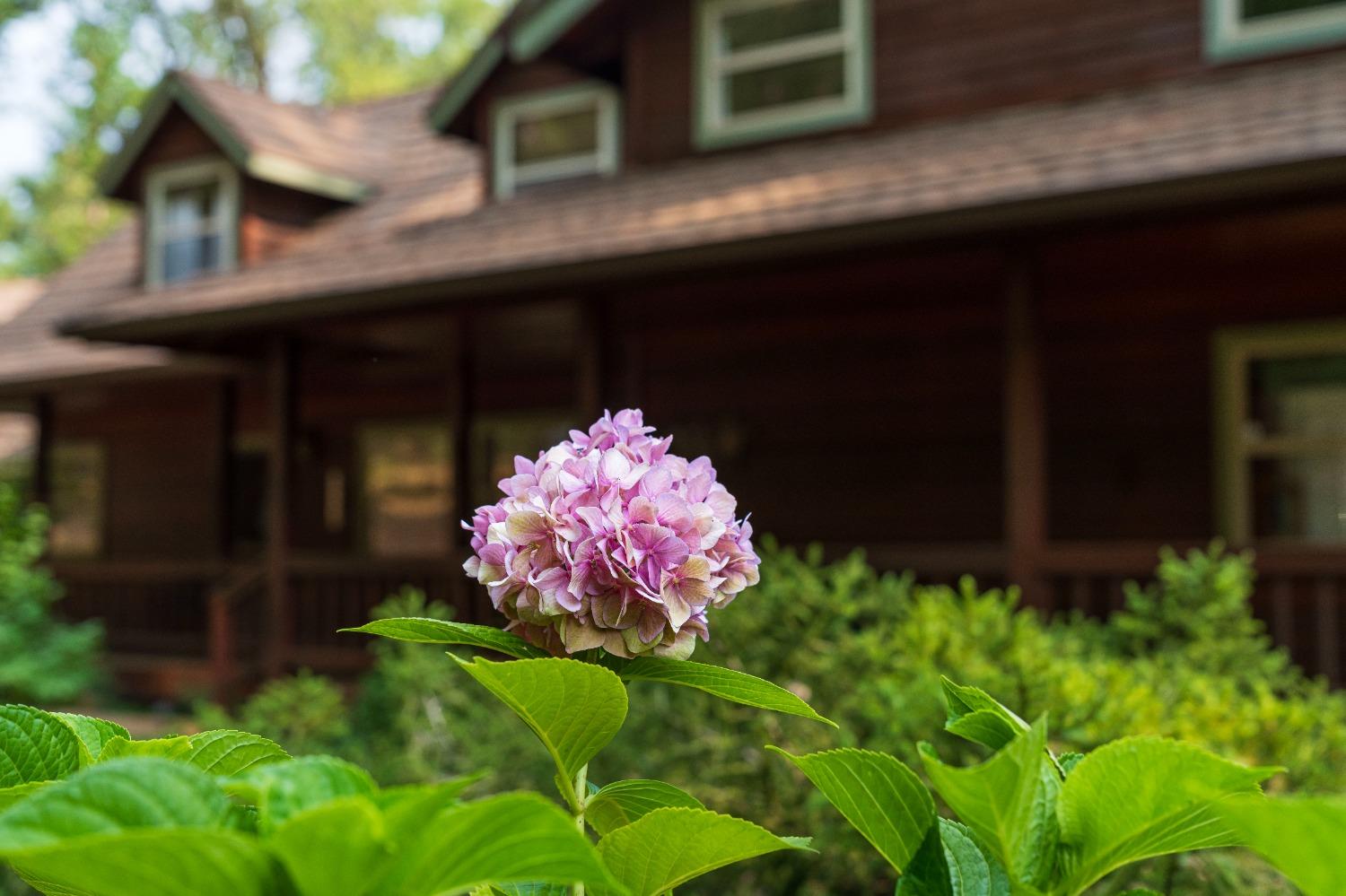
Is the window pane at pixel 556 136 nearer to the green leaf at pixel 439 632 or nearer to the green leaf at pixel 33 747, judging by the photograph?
the green leaf at pixel 439 632

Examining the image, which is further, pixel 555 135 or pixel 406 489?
pixel 406 489

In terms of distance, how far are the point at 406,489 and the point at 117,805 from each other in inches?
542

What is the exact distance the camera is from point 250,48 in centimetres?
2831

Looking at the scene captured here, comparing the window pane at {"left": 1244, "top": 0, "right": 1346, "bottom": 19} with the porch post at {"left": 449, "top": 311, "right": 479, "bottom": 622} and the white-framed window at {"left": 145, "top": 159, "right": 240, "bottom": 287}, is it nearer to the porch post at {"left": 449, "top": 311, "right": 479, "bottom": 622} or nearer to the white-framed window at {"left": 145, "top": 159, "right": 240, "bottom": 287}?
the porch post at {"left": 449, "top": 311, "right": 479, "bottom": 622}

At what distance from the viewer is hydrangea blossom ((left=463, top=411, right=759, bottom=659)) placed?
128cm

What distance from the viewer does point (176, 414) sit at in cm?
1605

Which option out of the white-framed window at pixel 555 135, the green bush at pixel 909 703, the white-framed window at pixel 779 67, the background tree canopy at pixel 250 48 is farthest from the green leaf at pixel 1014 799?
the background tree canopy at pixel 250 48

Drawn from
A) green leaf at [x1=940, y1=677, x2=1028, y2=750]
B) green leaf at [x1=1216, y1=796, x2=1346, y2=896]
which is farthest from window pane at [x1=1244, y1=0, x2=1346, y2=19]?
green leaf at [x1=1216, y1=796, x2=1346, y2=896]

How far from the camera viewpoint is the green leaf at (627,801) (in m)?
1.29

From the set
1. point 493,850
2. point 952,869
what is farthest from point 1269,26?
point 493,850

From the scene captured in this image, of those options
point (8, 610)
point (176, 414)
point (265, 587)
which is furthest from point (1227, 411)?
point (176, 414)

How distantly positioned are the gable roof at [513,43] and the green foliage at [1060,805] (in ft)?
32.8

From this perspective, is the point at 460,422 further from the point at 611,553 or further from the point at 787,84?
the point at 611,553

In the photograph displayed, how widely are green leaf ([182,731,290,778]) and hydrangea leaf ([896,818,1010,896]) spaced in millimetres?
535
